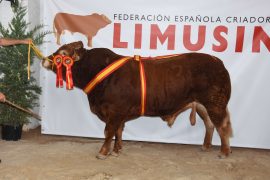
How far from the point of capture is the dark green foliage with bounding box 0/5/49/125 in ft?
13.5

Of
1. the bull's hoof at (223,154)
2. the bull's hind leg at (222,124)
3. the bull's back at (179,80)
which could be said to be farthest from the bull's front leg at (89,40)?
the bull's hoof at (223,154)

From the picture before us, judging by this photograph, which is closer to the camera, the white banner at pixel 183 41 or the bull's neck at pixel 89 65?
the bull's neck at pixel 89 65

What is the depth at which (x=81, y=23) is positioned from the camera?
175 inches

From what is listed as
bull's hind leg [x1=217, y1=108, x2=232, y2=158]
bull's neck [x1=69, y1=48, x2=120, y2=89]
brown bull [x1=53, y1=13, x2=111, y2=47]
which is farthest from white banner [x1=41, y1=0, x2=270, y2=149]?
bull's neck [x1=69, y1=48, x2=120, y2=89]

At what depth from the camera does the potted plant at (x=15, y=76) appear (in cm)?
412

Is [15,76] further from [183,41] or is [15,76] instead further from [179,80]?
[183,41]

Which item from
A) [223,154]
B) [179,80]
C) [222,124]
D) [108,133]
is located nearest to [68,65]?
[108,133]

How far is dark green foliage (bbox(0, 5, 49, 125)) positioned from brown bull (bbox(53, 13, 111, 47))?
0.27 metres

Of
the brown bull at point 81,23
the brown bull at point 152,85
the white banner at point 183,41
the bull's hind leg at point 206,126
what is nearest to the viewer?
the brown bull at point 152,85

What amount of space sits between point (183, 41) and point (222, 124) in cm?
118

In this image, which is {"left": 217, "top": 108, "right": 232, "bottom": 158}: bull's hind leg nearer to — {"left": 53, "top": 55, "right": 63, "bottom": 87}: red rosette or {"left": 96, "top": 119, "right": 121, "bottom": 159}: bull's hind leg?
{"left": 96, "top": 119, "right": 121, "bottom": 159}: bull's hind leg

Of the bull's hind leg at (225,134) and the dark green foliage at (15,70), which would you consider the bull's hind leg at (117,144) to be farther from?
the dark green foliage at (15,70)

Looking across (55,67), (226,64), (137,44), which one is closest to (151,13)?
(137,44)

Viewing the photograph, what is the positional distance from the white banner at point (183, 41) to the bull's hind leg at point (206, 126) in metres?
0.28
